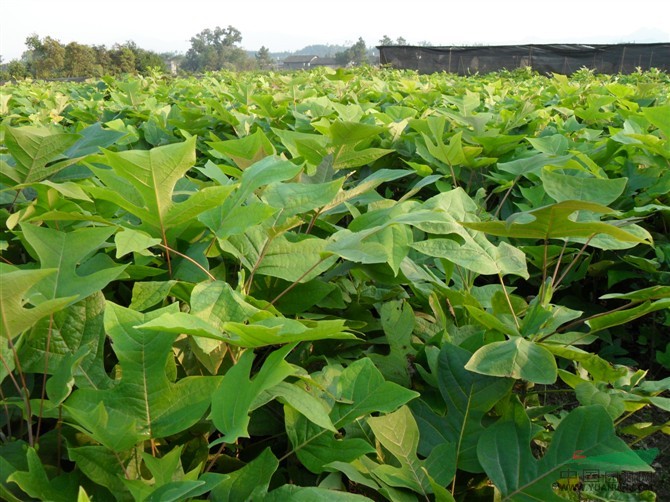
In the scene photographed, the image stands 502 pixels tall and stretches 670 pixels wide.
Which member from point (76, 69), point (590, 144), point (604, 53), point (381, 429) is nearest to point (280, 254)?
point (381, 429)

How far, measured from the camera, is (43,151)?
1.38 metres

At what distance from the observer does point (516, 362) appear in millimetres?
1011

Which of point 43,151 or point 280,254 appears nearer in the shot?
point 280,254

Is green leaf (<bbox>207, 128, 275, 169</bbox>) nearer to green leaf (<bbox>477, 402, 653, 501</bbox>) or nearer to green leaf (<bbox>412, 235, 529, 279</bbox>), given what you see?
green leaf (<bbox>412, 235, 529, 279</bbox>)

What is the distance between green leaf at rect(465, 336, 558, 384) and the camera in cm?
100

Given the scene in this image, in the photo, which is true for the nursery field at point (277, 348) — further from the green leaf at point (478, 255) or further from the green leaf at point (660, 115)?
the green leaf at point (660, 115)

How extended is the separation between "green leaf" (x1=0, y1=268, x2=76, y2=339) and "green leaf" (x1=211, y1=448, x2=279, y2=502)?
0.34m

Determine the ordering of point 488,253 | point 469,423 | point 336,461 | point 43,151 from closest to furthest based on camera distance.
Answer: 1. point 336,461
2. point 469,423
3. point 488,253
4. point 43,151

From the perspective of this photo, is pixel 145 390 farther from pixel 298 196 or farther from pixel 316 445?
pixel 298 196

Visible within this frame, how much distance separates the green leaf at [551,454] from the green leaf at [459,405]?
0.05 metres

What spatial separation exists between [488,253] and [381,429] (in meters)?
0.44

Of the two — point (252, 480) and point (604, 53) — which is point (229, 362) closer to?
point (252, 480)

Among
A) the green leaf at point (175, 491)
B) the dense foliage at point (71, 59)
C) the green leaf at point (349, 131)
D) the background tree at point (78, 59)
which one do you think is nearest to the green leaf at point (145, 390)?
the green leaf at point (175, 491)

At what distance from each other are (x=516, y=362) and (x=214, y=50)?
13521cm
